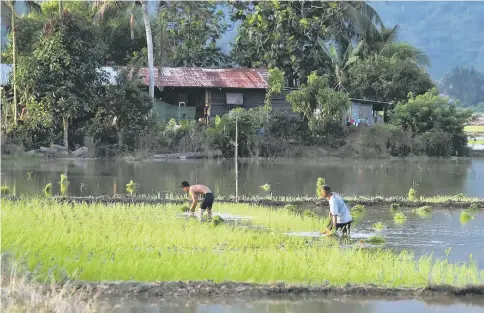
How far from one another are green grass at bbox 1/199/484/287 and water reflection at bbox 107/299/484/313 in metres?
0.51

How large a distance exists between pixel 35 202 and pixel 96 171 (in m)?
10.2

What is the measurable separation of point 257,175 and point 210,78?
38.4 ft

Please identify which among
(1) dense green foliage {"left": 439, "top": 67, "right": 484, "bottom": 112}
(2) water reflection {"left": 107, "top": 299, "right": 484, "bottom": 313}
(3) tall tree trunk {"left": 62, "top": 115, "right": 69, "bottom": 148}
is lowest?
(2) water reflection {"left": 107, "top": 299, "right": 484, "bottom": 313}

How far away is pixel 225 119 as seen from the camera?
30219 millimetres

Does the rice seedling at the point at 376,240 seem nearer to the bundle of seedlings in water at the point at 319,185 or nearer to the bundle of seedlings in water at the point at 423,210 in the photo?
the bundle of seedlings in water at the point at 423,210

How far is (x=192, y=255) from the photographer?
9047 mm

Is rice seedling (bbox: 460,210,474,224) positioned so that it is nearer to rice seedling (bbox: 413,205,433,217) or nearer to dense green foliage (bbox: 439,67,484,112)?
rice seedling (bbox: 413,205,433,217)

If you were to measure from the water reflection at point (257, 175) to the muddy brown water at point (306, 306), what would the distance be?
35.9ft

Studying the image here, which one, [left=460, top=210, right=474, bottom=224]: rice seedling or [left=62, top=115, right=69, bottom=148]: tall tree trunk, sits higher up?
[left=62, top=115, right=69, bottom=148]: tall tree trunk

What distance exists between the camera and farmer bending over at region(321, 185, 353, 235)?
1127 cm

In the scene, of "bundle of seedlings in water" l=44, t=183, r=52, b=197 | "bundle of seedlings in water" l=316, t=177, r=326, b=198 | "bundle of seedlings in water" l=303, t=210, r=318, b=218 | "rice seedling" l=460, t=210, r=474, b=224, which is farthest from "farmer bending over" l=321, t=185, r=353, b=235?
"bundle of seedlings in water" l=44, t=183, r=52, b=197

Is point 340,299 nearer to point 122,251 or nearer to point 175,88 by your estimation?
point 122,251

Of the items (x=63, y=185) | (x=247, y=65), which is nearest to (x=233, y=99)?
(x=247, y=65)

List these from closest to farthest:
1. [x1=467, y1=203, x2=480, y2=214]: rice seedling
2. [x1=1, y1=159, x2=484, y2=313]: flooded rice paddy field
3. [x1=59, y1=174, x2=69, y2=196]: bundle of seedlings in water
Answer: [x1=1, y1=159, x2=484, y2=313]: flooded rice paddy field
[x1=467, y1=203, x2=480, y2=214]: rice seedling
[x1=59, y1=174, x2=69, y2=196]: bundle of seedlings in water
